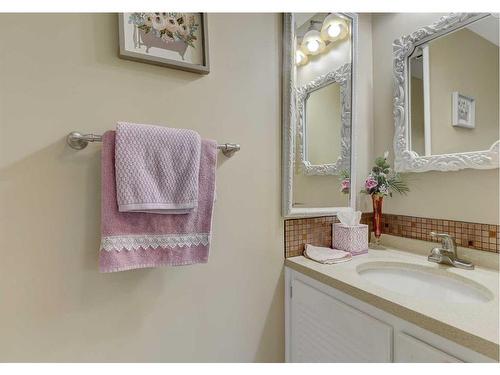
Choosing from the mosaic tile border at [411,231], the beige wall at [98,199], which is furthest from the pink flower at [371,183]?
the beige wall at [98,199]

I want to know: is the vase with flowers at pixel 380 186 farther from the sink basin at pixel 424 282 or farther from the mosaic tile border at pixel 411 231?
the sink basin at pixel 424 282

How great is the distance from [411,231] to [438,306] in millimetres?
667

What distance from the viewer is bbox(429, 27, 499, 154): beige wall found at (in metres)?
1.00

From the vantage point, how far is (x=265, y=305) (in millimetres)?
1100

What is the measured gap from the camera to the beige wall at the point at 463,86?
39.2 inches

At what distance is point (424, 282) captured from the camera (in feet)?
3.34

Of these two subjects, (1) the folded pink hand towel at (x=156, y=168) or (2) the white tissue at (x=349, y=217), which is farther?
(2) the white tissue at (x=349, y=217)

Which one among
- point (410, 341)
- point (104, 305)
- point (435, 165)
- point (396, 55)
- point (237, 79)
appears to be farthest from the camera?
point (396, 55)

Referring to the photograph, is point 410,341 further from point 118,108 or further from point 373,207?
point 118,108

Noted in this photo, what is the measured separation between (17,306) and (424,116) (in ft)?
5.41

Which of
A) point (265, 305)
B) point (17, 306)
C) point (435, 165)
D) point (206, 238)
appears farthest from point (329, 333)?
point (17, 306)

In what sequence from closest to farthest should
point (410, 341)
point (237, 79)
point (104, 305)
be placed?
point (410, 341)
point (104, 305)
point (237, 79)

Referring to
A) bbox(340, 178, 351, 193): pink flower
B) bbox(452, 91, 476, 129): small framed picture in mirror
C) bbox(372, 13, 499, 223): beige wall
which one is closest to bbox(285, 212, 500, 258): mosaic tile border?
bbox(372, 13, 499, 223): beige wall

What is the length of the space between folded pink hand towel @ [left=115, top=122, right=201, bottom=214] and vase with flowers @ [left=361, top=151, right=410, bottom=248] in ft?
2.88
